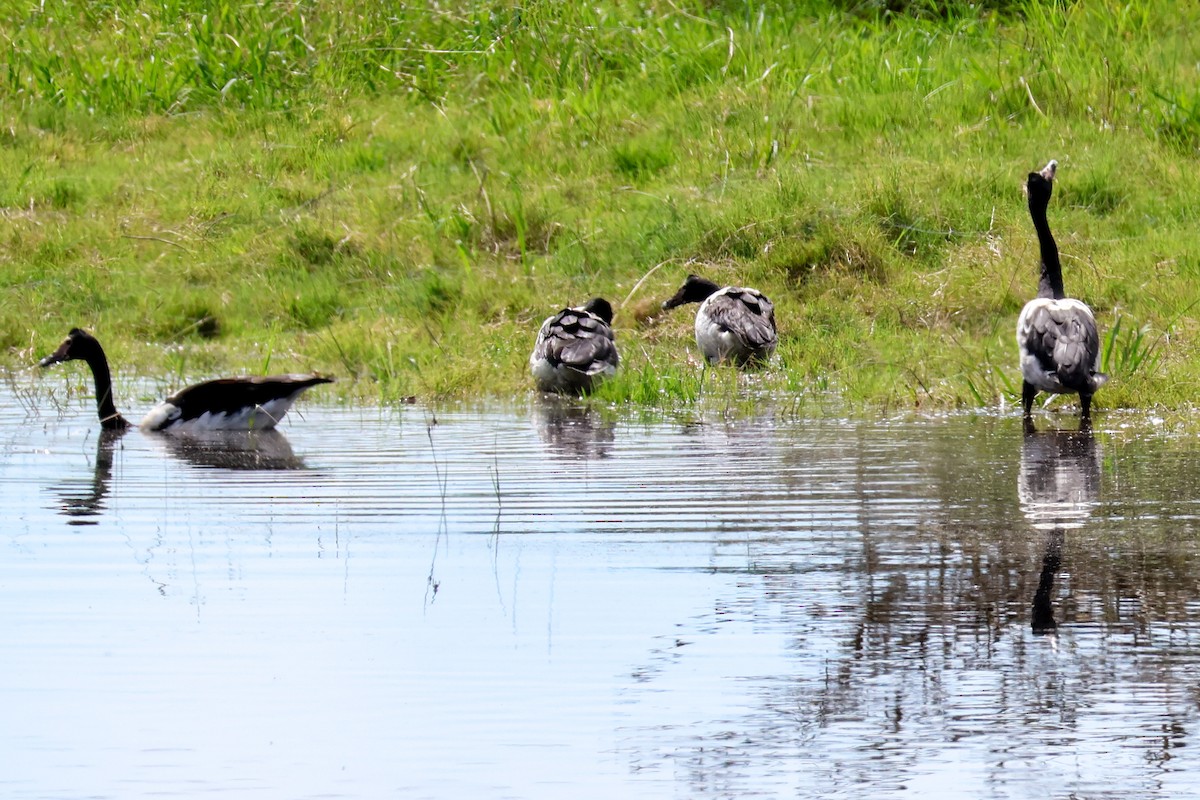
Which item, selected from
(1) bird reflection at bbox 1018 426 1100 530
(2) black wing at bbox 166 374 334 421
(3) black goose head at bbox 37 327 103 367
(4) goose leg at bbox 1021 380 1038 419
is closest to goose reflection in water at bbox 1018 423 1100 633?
(1) bird reflection at bbox 1018 426 1100 530

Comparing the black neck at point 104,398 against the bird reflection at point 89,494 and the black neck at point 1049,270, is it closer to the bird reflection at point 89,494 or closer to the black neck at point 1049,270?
the bird reflection at point 89,494

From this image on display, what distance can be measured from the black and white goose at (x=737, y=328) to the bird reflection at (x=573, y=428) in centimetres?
119

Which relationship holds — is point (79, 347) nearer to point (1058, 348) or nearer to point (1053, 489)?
point (1058, 348)

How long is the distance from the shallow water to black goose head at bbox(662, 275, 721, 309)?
17.6 ft

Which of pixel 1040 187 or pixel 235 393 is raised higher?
pixel 1040 187

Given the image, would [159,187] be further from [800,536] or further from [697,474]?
[800,536]

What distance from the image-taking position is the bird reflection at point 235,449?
9.32 metres

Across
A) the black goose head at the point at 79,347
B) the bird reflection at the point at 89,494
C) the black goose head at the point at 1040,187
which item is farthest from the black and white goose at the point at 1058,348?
the black goose head at the point at 79,347

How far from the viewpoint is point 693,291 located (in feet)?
47.0

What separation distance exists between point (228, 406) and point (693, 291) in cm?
450

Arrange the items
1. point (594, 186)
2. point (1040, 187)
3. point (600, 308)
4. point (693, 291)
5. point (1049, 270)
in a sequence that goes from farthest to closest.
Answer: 1. point (594, 186)
2. point (693, 291)
3. point (600, 308)
4. point (1040, 187)
5. point (1049, 270)

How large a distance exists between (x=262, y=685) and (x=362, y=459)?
14.8 ft

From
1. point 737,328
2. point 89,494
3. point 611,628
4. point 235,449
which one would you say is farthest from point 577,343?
point 611,628

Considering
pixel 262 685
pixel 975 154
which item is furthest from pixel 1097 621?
pixel 975 154
